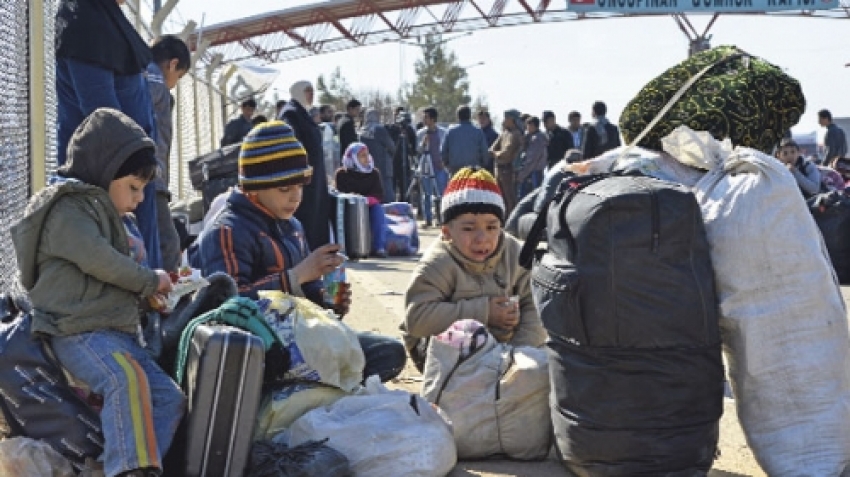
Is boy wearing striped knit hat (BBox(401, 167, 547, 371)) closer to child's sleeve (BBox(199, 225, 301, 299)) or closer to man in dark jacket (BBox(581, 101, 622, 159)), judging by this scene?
child's sleeve (BBox(199, 225, 301, 299))

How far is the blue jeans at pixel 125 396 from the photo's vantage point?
152 inches

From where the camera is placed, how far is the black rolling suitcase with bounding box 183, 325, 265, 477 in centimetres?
392

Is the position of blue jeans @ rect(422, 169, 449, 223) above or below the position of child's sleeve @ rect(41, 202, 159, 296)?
above

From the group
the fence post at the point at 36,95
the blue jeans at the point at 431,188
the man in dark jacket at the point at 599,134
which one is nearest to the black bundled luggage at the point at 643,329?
the fence post at the point at 36,95

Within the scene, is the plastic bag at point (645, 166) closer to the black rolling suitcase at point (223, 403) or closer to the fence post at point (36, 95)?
the black rolling suitcase at point (223, 403)

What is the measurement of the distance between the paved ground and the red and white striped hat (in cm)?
102

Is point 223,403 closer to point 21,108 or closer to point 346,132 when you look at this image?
point 21,108

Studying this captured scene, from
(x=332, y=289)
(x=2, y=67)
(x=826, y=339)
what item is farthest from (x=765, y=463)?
(x=2, y=67)

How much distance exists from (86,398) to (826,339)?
2412 millimetres

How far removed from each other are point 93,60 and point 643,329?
117 inches

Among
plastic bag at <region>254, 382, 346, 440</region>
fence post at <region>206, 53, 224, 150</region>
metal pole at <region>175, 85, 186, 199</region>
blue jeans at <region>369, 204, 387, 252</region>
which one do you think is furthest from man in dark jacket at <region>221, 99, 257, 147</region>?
plastic bag at <region>254, 382, 346, 440</region>

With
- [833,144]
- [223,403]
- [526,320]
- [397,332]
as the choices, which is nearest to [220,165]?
[397,332]

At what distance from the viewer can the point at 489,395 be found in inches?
185

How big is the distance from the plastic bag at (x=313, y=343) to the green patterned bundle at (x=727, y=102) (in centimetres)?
142
